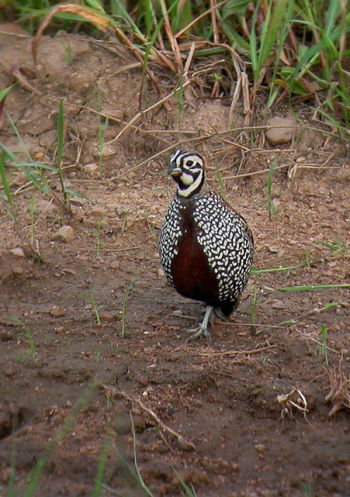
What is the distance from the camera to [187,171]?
5.01 metres

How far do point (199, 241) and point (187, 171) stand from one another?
1.19ft

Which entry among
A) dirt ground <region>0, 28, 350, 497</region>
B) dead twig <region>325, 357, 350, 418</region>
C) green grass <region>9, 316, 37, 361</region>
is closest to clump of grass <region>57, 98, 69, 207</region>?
dirt ground <region>0, 28, 350, 497</region>

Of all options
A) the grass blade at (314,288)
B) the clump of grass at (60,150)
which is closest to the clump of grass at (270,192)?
the grass blade at (314,288)

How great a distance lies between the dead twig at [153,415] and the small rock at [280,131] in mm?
2701

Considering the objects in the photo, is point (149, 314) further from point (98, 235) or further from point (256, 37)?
point (256, 37)

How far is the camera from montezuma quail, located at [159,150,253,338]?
198 inches

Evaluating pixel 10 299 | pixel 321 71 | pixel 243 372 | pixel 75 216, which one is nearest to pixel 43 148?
pixel 75 216

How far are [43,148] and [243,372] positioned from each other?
2.58 meters

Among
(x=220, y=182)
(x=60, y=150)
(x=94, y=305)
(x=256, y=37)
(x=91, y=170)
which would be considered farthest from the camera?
(x=256, y=37)

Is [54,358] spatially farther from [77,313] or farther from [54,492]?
[54,492]

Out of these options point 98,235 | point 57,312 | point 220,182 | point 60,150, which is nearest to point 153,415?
point 57,312

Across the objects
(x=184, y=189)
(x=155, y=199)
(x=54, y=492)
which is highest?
(x=184, y=189)

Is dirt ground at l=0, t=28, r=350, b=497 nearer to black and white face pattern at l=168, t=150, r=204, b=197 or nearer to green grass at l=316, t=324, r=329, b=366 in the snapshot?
green grass at l=316, t=324, r=329, b=366

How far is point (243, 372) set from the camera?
4.87 meters
